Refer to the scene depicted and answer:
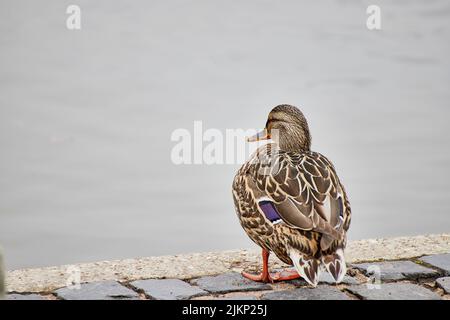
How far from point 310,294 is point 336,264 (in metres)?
0.32

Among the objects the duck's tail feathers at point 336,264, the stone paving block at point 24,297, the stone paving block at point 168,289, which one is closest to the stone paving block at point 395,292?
the duck's tail feathers at point 336,264

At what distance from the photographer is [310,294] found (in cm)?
465

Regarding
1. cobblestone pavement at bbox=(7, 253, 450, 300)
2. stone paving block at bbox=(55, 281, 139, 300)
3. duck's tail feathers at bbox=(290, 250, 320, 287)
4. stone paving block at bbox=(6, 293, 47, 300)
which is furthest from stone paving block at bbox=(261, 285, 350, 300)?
stone paving block at bbox=(6, 293, 47, 300)

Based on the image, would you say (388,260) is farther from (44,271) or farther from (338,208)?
(44,271)

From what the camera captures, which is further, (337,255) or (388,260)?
(388,260)

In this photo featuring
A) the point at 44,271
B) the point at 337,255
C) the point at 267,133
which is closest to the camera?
the point at 337,255

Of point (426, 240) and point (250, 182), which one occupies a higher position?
point (250, 182)

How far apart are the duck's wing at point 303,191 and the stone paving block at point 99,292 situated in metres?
0.88

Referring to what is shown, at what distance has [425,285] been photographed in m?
4.86

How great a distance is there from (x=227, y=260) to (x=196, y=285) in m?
0.58

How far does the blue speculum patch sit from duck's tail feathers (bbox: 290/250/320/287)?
0.77 feet

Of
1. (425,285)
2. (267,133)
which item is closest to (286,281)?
(425,285)

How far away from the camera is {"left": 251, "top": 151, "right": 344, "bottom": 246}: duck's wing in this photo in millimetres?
4434

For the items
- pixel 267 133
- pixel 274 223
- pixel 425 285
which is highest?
A: pixel 267 133
